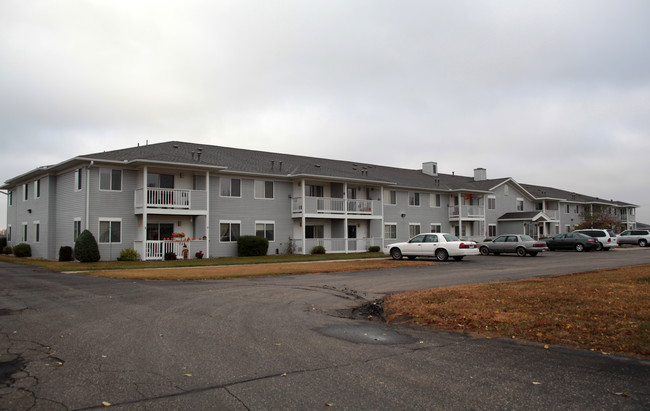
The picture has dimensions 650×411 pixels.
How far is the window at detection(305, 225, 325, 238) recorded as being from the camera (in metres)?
34.2

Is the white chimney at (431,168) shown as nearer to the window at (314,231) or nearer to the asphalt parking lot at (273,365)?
the window at (314,231)

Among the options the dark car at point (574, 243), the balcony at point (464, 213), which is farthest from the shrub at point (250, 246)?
the dark car at point (574, 243)

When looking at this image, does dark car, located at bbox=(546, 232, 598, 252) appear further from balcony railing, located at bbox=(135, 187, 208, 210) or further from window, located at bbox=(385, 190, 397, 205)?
balcony railing, located at bbox=(135, 187, 208, 210)

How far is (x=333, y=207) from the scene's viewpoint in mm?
33812

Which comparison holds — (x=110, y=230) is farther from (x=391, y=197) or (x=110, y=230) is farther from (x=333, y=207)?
(x=391, y=197)

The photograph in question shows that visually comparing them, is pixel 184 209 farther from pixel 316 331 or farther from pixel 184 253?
pixel 316 331

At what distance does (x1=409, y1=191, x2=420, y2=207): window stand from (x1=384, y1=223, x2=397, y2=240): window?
2.90 m

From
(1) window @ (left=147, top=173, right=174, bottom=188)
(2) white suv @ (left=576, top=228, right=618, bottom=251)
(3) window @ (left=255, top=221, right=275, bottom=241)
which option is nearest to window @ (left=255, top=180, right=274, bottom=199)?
(3) window @ (left=255, top=221, right=275, bottom=241)

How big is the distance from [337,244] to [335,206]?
106 inches

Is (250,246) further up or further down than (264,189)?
further down

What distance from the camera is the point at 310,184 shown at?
34.3m

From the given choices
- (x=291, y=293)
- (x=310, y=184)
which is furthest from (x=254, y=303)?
(x=310, y=184)

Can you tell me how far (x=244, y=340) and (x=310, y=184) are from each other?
2743cm

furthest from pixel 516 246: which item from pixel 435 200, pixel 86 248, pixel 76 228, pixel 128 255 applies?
pixel 76 228
